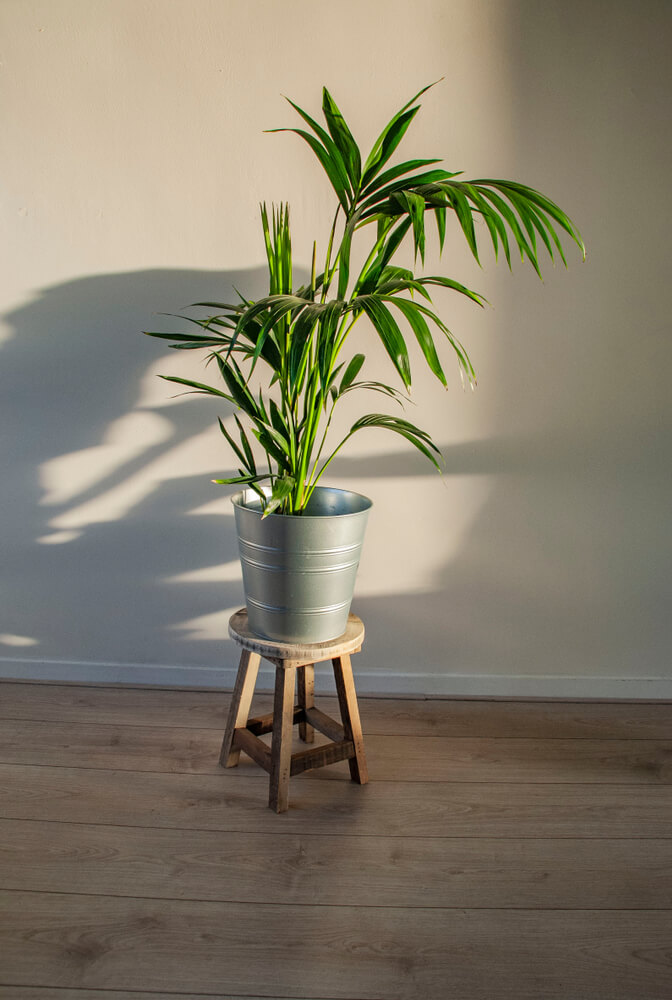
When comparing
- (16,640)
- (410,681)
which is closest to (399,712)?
(410,681)

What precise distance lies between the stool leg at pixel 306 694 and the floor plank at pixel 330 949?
55 centimetres

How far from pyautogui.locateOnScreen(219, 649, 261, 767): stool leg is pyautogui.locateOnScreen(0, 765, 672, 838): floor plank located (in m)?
0.05

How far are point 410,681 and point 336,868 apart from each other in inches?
29.3

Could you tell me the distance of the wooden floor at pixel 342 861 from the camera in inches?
45.2

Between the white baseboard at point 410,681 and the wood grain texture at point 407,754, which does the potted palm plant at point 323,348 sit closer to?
the wood grain texture at point 407,754

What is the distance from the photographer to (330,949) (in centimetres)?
119

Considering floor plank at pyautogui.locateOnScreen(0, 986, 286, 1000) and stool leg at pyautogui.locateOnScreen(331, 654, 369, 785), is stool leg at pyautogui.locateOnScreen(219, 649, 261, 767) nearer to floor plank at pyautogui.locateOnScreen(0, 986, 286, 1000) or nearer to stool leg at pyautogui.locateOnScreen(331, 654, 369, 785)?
stool leg at pyautogui.locateOnScreen(331, 654, 369, 785)

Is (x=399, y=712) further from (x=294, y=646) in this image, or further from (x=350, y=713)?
(x=294, y=646)

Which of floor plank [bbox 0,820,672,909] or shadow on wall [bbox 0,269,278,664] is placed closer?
floor plank [bbox 0,820,672,909]

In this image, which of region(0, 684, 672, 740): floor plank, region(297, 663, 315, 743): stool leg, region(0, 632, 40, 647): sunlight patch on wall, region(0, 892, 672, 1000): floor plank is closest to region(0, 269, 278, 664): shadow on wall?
region(0, 632, 40, 647): sunlight patch on wall

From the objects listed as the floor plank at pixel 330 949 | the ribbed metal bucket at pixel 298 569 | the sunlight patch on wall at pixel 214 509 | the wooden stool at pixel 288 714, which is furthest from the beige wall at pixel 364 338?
the floor plank at pixel 330 949

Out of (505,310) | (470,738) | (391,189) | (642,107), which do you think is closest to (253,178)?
(391,189)

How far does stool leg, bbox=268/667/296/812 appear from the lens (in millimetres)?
1517

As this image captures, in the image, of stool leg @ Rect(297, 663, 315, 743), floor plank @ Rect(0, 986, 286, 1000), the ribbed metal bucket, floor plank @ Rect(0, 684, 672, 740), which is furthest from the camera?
floor plank @ Rect(0, 684, 672, 740)
